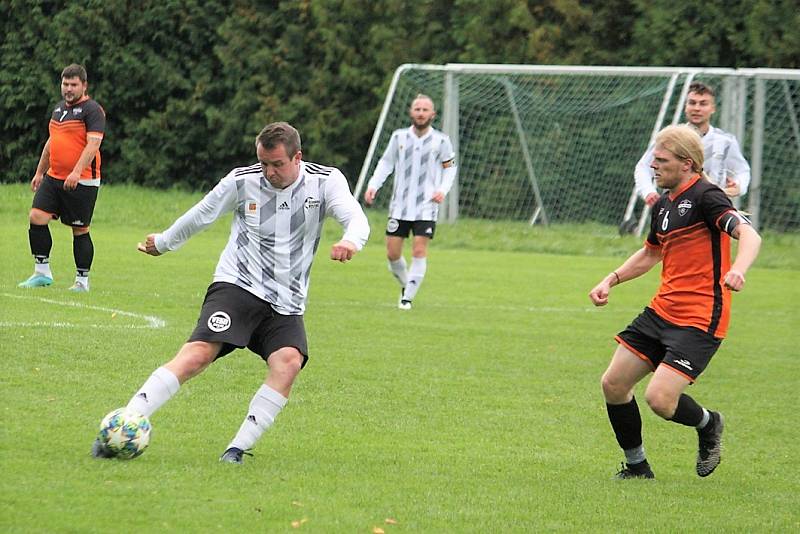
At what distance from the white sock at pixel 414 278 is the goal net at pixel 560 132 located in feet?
30.5

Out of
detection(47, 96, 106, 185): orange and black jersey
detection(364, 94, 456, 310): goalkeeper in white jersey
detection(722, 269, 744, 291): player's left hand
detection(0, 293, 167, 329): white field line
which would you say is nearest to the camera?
detection(722, 269, 744, 291): player's left hand

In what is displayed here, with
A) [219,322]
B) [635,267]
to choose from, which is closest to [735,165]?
[635,267]

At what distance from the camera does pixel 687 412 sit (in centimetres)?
671

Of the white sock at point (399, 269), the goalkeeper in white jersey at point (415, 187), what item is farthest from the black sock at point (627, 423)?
the white sock at point (399, 269)

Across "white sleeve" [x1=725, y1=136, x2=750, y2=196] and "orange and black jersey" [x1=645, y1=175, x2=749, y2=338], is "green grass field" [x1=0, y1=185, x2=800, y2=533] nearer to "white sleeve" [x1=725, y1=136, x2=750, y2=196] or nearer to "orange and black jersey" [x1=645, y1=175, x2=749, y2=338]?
"orange and black jersey" [x1=645, y1=175, x2=749, y2=338]

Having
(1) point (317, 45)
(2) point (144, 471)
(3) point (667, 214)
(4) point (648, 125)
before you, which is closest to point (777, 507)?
(3) point (667, 214)

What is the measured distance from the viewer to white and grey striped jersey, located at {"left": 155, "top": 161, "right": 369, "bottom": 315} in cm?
648

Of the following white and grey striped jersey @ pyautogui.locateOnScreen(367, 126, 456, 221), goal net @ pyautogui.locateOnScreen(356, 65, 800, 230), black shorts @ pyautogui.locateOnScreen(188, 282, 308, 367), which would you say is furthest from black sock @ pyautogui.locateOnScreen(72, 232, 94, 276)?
goal net @ pyautogui.locateOnScreen(356, 65, 800, 230)

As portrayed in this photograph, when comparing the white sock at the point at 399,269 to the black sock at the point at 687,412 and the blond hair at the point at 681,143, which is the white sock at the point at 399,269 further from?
the blond hair at the point at 681,143

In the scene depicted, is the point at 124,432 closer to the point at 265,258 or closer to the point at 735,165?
the point at 265,258

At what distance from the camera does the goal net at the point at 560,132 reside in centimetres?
2256

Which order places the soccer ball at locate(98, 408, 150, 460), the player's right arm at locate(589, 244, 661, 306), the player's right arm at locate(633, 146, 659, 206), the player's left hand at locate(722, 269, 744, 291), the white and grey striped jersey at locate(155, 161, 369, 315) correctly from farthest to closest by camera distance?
the player's right arm at locate(633, 146, 659, 206) < the player's right arm at locate(589, 244, 661, 306) < the white and grey striped jersey at locate(155, 161, 369, 315) < the soccer ball at locate(98, 408, 150, 460) < the player's left hand at locate(722, 269, 744, 291)

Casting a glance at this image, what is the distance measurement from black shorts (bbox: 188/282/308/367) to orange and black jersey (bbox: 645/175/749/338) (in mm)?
1806

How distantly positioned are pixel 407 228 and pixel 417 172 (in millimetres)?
608
